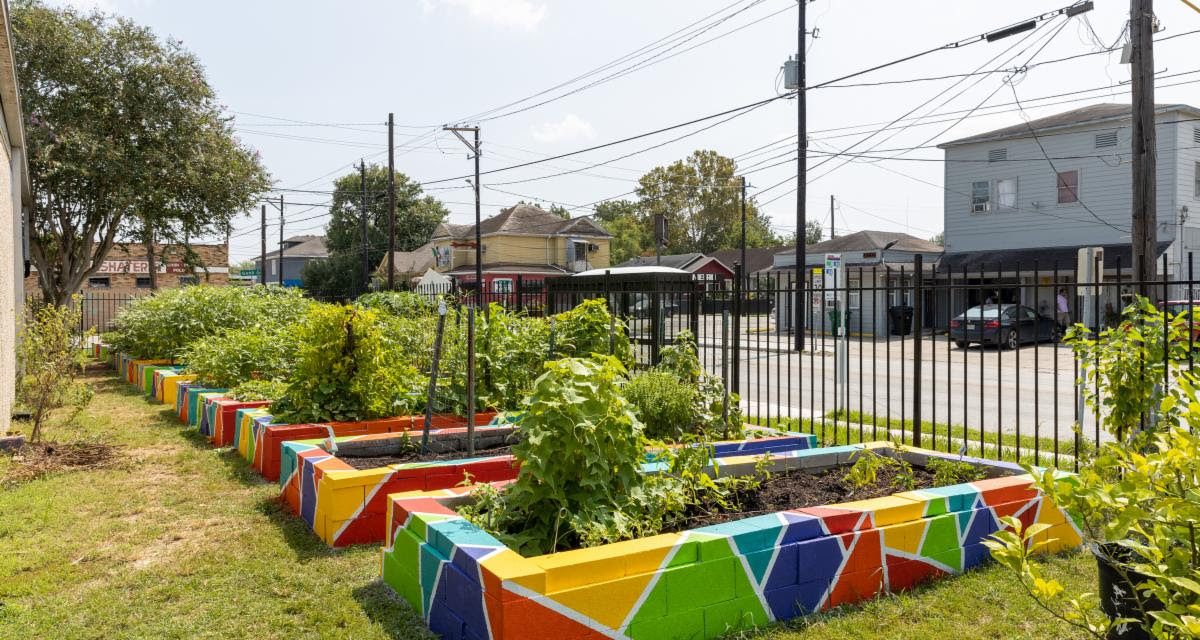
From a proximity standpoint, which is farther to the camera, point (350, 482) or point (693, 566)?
point (350, 482)

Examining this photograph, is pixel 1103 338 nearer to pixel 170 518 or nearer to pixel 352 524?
pixel 352 524

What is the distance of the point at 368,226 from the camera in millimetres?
58188

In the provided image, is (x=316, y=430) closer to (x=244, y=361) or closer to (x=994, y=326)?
(x=244, y=361)

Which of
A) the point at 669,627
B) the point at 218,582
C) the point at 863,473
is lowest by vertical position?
the point at 218,582

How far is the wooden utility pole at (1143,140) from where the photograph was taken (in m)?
9.05

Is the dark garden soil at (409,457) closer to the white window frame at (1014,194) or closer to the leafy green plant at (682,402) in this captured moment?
the leafy green plant at (682,402)

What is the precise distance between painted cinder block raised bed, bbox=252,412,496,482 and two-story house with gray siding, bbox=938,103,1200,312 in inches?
765

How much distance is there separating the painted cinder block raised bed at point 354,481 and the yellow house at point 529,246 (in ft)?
135

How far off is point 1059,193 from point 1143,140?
19.5 metres

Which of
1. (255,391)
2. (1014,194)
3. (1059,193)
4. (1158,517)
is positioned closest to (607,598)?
(1158,517)

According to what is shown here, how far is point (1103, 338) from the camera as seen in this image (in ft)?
17.6

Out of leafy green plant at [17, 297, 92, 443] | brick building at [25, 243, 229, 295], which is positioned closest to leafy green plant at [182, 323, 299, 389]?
leafy green plant at [17, 297, 92, 443]

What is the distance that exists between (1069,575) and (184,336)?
538 inches

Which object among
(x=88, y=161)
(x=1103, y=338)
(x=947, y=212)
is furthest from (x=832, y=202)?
(x=1103, y=338)
